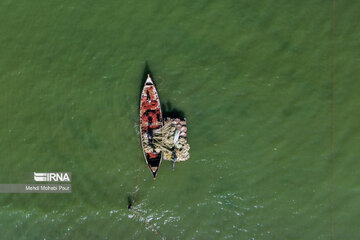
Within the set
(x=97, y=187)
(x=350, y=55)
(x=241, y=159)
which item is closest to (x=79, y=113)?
(x=97, y=187)

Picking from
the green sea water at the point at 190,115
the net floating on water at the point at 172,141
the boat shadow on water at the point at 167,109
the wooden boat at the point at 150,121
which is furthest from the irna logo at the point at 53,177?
the boat shadow on water at the point at 167,109

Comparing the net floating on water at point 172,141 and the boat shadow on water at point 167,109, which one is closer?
the net floating on water at point 172,141

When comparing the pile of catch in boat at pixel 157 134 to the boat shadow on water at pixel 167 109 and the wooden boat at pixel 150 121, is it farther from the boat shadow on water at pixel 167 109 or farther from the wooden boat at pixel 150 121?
the boat shadow on water at pixel 167 109

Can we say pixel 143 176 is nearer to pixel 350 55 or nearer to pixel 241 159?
pixel 241 159

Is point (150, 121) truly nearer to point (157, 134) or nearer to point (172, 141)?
point (157, 134)

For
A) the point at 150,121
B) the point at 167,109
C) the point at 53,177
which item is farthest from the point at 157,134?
the point at 53,177

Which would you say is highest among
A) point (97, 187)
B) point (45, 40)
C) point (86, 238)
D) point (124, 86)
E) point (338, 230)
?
point (45, 40)
